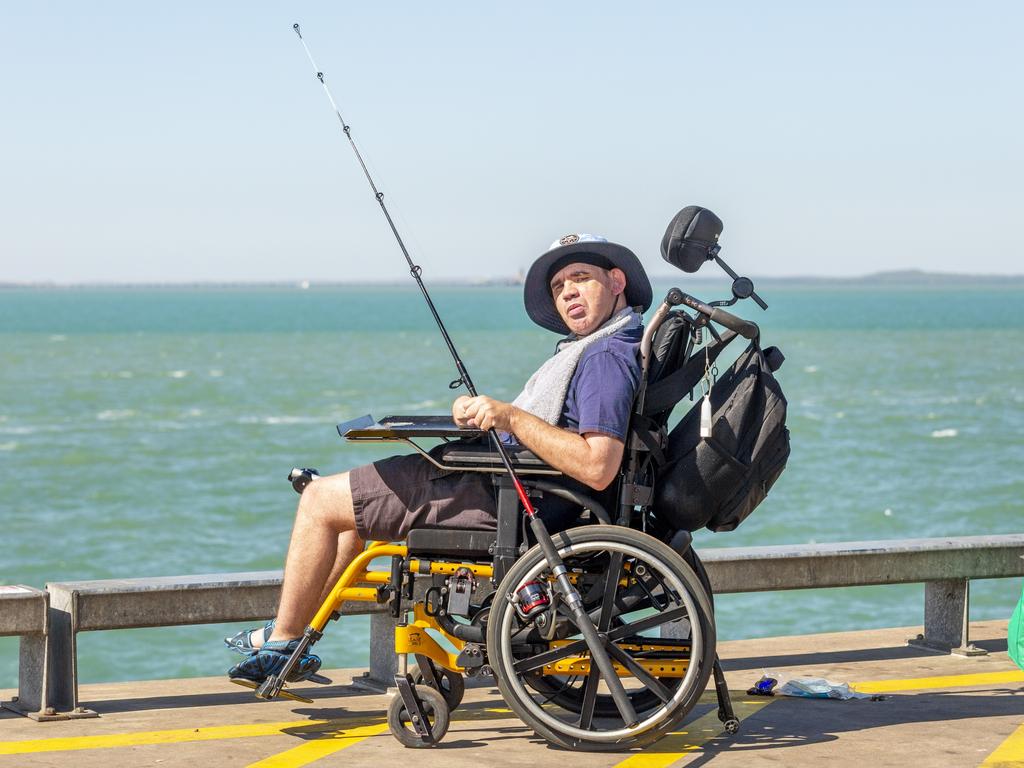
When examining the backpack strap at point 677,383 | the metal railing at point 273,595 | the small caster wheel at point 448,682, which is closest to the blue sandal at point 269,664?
the small caster wheel at point 448,682

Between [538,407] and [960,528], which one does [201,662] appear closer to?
[538,407]

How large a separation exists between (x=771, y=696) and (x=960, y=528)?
21.5 metres

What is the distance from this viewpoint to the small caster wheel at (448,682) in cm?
553

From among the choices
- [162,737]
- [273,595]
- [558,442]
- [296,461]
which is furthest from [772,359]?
[296,461]

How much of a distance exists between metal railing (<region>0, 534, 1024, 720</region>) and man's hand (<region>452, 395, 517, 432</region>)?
106cm

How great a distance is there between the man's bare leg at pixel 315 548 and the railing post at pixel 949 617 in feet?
8.73

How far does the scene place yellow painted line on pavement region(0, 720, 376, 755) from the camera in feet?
17.6

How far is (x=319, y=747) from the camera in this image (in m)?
5.38

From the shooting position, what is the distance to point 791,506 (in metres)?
29.0

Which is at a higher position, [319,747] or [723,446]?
[723,446]

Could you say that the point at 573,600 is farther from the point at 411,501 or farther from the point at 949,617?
the point at 949,617

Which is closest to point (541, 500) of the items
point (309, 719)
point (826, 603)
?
point (309, 719)

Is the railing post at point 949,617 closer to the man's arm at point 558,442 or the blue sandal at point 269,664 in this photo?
the man's arm at point 558,442

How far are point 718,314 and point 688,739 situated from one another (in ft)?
4.38
